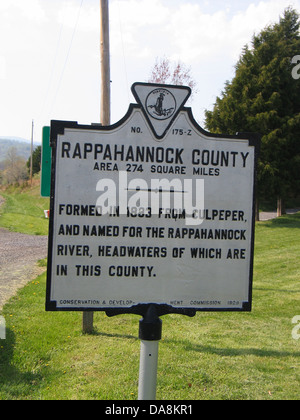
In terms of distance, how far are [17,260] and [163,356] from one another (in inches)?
354

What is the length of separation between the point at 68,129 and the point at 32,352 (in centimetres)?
335

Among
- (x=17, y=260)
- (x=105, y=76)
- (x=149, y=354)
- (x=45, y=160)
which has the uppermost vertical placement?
(x=105, y=76)

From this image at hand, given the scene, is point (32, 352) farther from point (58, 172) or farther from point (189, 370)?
point (58, 172)

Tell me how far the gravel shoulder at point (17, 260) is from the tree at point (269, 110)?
11504 millimetres

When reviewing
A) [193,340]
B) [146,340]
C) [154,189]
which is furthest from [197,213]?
[193,340]

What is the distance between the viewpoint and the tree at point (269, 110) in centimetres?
2259

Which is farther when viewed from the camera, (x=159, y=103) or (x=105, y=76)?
(x=105, y=76)

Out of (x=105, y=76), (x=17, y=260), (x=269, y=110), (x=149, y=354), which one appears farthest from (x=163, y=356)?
(x=269, y=110)

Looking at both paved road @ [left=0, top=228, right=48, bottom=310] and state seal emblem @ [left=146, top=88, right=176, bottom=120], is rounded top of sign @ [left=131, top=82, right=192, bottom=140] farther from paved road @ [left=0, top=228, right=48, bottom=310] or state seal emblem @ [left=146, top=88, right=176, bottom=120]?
paved road @ [left=0, top=228, right=48, bottom=310]

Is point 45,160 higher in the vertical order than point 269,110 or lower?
lower

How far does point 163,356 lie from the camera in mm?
5145

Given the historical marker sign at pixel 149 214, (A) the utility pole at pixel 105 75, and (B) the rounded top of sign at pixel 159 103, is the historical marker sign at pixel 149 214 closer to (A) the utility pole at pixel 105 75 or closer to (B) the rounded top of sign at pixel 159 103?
(B) the rounded top of sign at pixel 159 103

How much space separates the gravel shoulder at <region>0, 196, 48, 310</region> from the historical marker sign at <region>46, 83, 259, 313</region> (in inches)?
208

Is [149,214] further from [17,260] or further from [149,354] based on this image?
[17,260]
